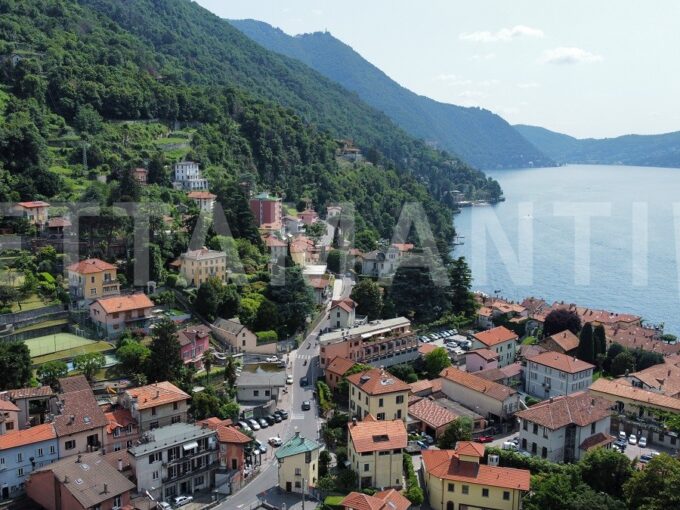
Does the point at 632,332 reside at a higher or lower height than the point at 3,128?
lower

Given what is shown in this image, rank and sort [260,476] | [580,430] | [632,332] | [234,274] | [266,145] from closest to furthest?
[260,476], [580,430], [234,274], [632,332], [266,145]

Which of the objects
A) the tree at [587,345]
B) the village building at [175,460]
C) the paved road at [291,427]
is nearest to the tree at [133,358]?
the village building at [175,460]

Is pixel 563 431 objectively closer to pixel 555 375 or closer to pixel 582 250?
pixel 555 375

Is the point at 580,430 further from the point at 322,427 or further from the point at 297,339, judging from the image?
the point at 297,339

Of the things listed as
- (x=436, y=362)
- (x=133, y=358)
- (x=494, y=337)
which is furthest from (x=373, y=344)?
(x=133, y=358)

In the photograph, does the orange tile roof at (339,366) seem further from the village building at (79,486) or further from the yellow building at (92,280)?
the village building at (79,486)

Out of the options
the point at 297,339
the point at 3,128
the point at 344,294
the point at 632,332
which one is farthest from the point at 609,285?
the point at 3,128

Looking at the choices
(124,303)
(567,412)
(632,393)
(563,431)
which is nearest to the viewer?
(563,431)
